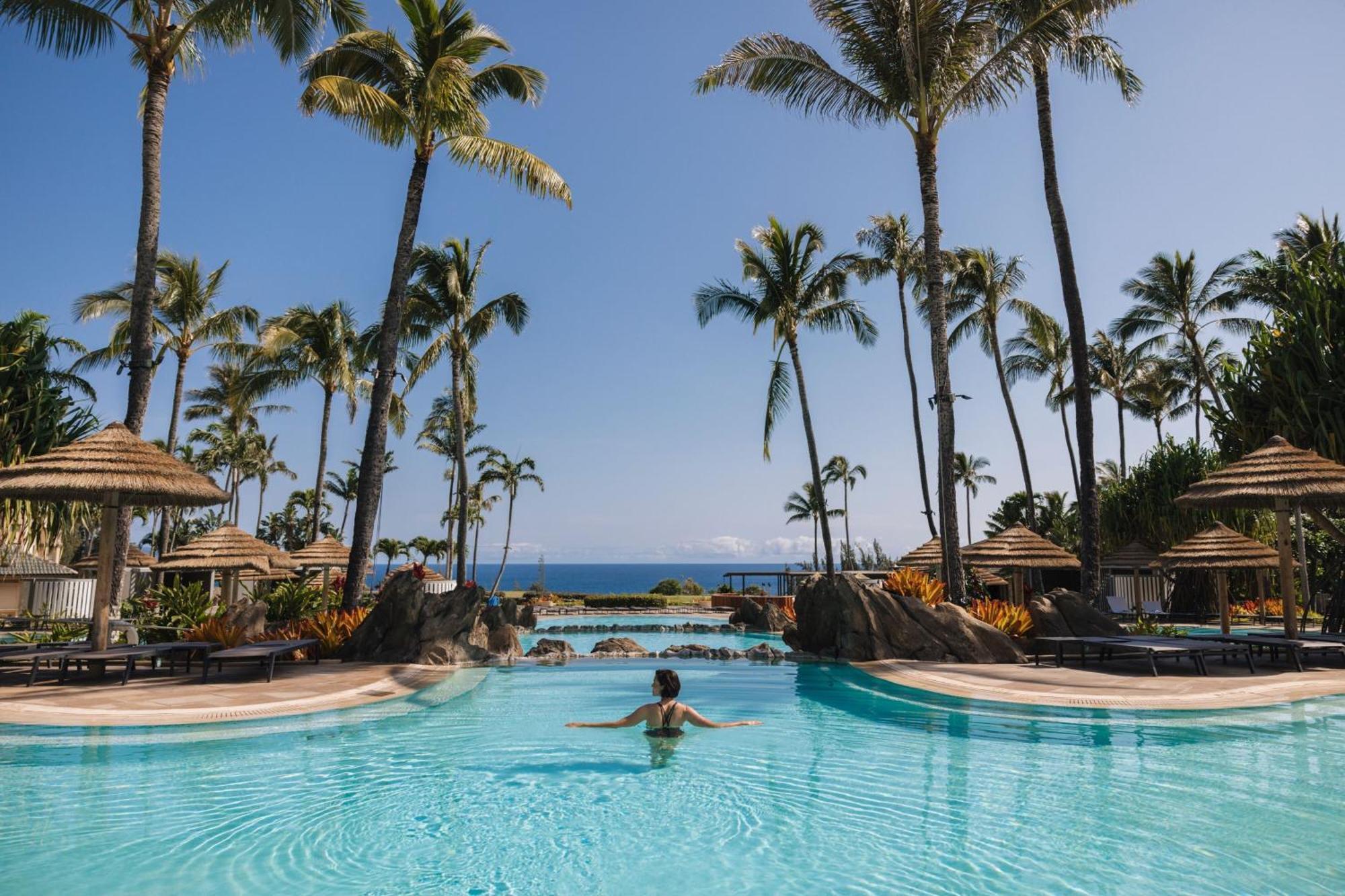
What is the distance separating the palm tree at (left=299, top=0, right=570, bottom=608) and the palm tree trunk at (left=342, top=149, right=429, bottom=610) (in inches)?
0.7

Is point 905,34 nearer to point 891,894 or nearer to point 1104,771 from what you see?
point 1104,771

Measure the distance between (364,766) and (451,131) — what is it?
44.2ft

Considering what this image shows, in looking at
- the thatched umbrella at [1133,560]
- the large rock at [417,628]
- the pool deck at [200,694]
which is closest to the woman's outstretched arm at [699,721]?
the pool deck at [200,694]

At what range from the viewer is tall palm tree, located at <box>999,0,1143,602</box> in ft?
48.2

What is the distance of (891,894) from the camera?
449 centimetres

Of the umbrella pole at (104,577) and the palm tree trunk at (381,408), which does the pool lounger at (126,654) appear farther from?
→ the palm tree trunk at (381,408)

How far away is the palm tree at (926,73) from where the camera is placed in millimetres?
14453

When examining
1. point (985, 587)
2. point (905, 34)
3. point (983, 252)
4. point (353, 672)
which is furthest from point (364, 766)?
point (983, 252)

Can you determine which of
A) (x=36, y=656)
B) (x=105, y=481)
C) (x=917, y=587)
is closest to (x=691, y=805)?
(x=105, y=481)

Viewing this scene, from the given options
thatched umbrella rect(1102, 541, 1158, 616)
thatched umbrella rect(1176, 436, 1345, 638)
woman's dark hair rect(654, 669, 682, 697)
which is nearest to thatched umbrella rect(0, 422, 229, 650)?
woman's dark hair rect(654, 669, 682, 697)

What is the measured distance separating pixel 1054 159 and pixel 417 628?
1626 centimetres

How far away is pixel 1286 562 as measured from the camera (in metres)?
12.5

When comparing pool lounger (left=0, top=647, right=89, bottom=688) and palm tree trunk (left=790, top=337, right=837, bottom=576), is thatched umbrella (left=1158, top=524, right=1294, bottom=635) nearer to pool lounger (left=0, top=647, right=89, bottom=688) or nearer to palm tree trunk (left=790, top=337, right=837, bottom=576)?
palm tree trunk (left=790, top=337, right=837, bottom=576)

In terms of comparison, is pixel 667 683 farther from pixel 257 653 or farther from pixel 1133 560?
pixel 1133 560
